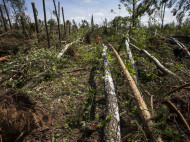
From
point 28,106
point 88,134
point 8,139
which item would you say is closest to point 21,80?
point 28,106

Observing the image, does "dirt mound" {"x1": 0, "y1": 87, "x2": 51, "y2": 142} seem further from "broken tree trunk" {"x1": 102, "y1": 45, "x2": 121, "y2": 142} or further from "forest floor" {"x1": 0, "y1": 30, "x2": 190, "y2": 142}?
"broken tree trunk" {"x1": 102, "y1": 45, "x2": 121, "y2": 142}

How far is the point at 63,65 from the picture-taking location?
15.7 ft

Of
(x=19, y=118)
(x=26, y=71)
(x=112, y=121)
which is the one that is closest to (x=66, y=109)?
(x=19, y=118)

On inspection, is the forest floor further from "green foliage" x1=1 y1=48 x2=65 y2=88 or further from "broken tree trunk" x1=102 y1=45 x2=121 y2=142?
"broken tree trunk" x1=102 y1=45 x2=121 y2=142

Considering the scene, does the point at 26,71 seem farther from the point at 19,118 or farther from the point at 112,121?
the point at 112,121

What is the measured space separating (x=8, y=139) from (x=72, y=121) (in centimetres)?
105

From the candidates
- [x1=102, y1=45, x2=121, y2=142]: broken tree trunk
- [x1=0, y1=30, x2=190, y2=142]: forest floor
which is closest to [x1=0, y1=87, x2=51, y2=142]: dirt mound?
[x1=0, y1=30, x2=190, y2=142]: forest floor

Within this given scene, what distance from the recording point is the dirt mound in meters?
Answer: 1.56

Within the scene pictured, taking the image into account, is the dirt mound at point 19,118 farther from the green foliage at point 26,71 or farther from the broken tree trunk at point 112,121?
the green foliage at point 26,71

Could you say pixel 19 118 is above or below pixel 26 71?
below

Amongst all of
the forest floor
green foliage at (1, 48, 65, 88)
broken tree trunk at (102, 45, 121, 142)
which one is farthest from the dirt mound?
green foliage at (1, 48, 65, 88)

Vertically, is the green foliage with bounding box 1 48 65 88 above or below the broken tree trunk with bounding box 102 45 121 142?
above

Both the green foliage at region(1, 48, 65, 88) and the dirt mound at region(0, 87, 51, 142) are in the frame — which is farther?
the green foliage at region(1, 48, 65, 88)

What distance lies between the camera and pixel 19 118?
1.63 m
